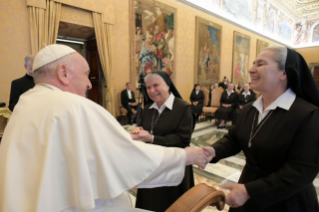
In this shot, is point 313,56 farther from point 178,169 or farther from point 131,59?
point 178,169

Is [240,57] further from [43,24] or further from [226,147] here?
[226,147]

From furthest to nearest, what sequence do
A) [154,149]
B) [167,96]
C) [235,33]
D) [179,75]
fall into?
[235,33]
[179,75]
[167,96]
[154,149]

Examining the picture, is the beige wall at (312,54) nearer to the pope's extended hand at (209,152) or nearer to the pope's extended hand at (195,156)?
the pope's extended hand at (209,152)

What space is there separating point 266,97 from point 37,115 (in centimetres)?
145

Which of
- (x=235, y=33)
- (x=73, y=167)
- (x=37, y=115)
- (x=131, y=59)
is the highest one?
(x=235, y=33)

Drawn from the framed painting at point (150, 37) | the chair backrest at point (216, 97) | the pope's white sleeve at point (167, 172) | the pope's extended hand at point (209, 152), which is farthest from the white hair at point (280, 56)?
the chair backrest at point (216, 97)

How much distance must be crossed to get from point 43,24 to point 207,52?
808cm

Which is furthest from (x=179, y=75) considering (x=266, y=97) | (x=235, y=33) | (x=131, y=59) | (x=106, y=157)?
(x=106, y=157)

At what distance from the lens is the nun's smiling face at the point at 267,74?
1282 mm

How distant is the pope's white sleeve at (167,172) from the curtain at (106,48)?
6.00 m

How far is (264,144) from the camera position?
4.12 feet

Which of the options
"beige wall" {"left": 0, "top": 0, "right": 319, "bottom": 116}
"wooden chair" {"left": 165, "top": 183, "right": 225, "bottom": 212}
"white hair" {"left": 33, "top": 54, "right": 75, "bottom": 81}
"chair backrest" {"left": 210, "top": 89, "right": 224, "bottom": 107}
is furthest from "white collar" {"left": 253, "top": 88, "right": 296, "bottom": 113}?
"chair backrest" {"left": 210, "top": 89, "right": 224, "bottom": 107}

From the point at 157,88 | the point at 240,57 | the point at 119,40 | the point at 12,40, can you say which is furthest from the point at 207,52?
the point at 157,88

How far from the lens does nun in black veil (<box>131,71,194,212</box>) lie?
75.3 inches
